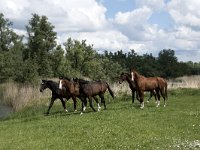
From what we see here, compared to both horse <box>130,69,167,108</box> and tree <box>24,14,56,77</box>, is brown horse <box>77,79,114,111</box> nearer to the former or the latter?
horse <box>130,69,167,108</box>

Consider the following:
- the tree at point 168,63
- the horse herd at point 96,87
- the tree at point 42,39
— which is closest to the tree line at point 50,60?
the tree at point 42,39

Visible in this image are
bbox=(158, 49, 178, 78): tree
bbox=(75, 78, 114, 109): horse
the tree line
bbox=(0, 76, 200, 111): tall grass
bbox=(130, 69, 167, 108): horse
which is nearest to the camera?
bbox=(75, 78, 114, 109): horse

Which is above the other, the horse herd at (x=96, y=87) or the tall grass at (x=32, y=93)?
the horse herd at (x=96, y=87)

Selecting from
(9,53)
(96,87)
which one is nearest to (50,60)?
(9,53)

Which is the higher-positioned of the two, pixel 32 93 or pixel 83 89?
pixel 83 89

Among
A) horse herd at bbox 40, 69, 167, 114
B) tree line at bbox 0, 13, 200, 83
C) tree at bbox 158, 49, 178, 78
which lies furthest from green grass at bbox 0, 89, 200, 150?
tree at bbox 158, 49, 178, 78

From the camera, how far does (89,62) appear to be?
2477 inches

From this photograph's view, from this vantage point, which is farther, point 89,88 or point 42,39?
point 42,39

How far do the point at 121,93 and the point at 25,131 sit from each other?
58.3ft

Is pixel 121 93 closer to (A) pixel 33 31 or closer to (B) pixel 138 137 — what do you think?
(B) pixel 138 137

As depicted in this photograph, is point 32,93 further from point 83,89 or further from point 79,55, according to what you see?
point 79,55

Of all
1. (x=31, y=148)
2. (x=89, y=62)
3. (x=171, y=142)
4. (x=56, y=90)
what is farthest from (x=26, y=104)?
(x=89, y=62)

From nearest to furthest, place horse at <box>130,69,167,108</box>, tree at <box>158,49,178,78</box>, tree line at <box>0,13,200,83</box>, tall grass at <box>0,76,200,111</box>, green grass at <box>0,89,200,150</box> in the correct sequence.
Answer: green grass at <box>0,89,200,150</box>, horse at <box>130,69,167,108</box>, tall grass at <box>0,76,200,111</box>, tree line at <box>0,13,200,83</box>, tree at <box>158,49,178,78</box>

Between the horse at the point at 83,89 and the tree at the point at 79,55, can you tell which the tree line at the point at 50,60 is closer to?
the tree at the point at 79,55
